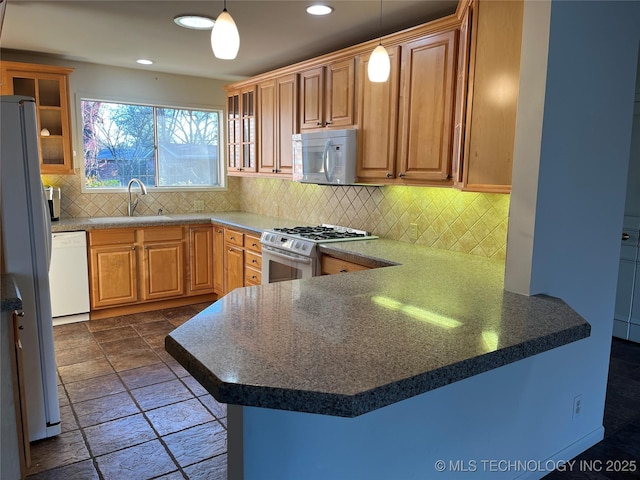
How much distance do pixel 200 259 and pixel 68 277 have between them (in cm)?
128

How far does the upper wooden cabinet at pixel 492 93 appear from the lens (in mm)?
1999

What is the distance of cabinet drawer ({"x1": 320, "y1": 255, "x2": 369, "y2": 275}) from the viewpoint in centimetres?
307

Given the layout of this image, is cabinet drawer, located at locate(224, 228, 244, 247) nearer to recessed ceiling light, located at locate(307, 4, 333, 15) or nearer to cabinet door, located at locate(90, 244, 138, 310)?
cabinet door, located at locate(90, 244, 138, 310)

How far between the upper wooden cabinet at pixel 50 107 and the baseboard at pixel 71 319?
4.54ft

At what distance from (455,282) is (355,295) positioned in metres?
0.56

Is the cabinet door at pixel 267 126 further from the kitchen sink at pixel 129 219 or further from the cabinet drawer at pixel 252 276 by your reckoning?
the kitchen sink at pixel 129 219

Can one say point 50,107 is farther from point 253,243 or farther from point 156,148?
point 253,243

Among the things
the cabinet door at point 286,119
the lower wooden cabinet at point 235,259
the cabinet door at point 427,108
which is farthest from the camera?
the lower wooden cabinet at point 235,259

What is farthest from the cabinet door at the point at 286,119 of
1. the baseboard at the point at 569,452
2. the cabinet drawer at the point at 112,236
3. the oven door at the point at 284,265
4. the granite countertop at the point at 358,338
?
the baseboard at the point at 569,452

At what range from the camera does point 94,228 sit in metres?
4.24

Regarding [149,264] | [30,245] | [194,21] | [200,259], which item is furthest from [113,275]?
[194,21]

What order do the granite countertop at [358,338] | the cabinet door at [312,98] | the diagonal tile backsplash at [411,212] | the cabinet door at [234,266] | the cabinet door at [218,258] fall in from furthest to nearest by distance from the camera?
the cabinet door at [218,258]
the cabinet door at [234,266]
the cabinet door at [312,98]
the diagonal tile backsplash at [411,212]
the granite countertop at [358,338]

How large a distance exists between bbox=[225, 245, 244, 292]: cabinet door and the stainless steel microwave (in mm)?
1145

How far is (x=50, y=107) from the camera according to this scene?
4.26 meters
